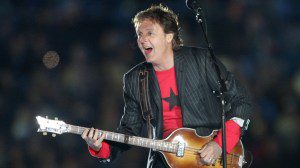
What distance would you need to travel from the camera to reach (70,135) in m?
6.53

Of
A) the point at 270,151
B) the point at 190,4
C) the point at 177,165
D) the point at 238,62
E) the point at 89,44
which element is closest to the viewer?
the point at 190,4

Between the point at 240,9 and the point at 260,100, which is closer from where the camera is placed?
the point at 260,100

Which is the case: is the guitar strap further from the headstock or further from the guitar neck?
the headstock

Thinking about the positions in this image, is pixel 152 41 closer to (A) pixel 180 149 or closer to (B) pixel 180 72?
(B) pixel 180 72

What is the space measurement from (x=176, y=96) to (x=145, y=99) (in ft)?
0.77

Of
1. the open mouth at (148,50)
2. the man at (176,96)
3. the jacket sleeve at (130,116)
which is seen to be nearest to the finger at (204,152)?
the man at (176,96)

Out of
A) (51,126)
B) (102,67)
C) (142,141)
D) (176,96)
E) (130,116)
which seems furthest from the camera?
(102,67)

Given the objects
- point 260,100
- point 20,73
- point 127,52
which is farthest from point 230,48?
point 20,73

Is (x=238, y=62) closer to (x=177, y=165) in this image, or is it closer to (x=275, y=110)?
(x=275, y=110)

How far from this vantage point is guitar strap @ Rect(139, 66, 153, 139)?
4039 millimetres

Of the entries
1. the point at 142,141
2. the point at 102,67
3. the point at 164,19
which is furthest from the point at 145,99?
the point at 102,67

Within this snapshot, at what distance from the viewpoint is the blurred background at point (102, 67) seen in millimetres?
6445

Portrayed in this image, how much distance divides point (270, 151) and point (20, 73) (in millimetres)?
3279

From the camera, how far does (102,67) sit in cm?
691
